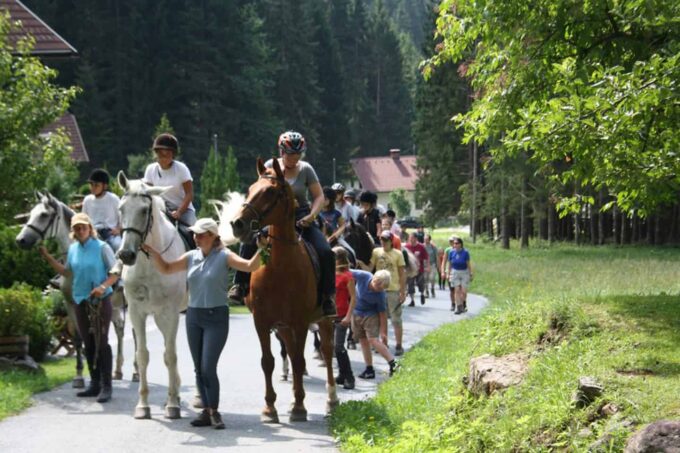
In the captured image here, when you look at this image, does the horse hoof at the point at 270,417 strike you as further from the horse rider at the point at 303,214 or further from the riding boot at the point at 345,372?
the riding boot at the point at 345,372

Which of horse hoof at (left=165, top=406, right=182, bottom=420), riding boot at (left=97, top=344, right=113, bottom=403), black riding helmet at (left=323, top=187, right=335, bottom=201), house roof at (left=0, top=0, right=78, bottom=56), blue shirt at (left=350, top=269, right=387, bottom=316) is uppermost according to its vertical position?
house roof at (left=0, top=0, right=78, bottom=56)

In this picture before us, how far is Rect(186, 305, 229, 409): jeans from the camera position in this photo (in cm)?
1075

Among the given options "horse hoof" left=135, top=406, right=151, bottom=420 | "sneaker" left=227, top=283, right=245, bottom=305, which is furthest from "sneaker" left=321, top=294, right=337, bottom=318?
"horse hoof" left=135, top=406, right=151, bottom=420

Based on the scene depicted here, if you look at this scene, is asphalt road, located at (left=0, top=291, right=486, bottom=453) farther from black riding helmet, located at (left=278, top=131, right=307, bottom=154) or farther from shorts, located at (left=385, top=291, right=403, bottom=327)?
black riding helmet, located at (left=278, top=131, right=307, bottom=154)

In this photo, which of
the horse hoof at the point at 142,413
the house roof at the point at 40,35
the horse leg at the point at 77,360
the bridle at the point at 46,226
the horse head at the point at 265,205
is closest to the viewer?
the horse head at the point at 265,205

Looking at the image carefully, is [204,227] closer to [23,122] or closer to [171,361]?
[171,361]

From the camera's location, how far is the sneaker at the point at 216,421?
1069 cm

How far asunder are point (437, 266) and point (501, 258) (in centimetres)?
1645

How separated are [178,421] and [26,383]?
3.17 m

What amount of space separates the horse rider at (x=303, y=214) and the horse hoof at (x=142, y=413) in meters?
1.48

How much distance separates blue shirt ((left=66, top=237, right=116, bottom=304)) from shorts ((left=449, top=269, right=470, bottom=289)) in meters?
12.7

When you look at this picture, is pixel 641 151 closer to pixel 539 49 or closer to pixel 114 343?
pixel 539 49

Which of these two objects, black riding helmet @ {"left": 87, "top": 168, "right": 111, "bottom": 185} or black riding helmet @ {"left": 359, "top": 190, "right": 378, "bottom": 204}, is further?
black riding helmet @ {"left": 359, "top": 190, "right": 378, "bottom": 204}

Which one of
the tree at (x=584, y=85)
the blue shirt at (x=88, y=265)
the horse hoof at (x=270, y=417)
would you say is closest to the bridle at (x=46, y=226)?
the blue shirt at (x=88, y=265)
